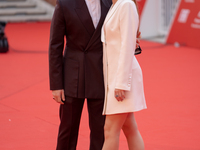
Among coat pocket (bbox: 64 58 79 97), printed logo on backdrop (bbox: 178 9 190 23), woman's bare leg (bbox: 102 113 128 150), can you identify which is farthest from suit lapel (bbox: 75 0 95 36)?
printed logo on backdrop (bbox: 178 9 190 23)

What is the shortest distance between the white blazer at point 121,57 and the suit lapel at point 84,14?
18 centimetres

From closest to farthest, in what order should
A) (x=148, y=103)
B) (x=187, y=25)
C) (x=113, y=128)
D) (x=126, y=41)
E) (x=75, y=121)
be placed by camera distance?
(x=126, y=41) < (x=113, y=128) < (x=75, y=121) < (x=148, y=103) < (x=187, y=25)

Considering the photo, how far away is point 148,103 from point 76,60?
222cm

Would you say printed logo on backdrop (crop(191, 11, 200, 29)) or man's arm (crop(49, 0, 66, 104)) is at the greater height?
man's arm (crop(49, 0, 66, 104))

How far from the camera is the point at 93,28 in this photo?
7.89ft

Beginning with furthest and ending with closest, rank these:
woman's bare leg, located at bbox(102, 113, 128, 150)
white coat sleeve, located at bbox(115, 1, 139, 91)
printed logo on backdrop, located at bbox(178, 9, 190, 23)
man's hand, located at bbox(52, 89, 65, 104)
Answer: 1. printed logo on backdrop, located at bbox(178, 9, 190, 23)
2. man's hand, located at bbox(52, 89, 65, 104)
3. woman's bare leg, located at bbox(102, 113, 128, 150)
4. white coat sleeve, located at bbox(115, 1, 139, 91)

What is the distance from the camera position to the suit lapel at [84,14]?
2381 mm

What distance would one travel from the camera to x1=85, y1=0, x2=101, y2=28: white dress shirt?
2.42 meters

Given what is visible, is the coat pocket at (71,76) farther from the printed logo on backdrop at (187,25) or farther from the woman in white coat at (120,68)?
the printed logo on backdrop at (187,25)

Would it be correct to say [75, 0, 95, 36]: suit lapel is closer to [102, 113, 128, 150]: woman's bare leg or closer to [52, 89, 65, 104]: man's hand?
[52, 89, 65, 104]: man's hand

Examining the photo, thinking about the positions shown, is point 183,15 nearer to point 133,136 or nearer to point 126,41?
point 133,136

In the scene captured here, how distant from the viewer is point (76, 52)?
2.47 meters

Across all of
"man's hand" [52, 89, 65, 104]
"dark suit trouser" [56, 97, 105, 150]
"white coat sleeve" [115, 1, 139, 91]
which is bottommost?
"dark suit trouser" [56, 97, 105, 150]

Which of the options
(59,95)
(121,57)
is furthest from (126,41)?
(59,95)
